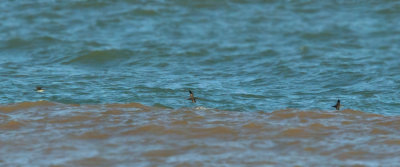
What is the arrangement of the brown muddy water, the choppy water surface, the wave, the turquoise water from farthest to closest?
the wave → the turquoise water → the choppy water surface → the brown muddy water

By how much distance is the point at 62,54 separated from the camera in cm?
1302

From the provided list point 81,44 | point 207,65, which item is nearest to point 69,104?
point 207,65

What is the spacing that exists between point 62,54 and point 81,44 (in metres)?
0.86

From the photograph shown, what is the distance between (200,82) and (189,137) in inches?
142

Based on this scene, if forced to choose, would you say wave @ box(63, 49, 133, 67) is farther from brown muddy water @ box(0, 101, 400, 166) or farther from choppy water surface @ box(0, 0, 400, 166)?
brown muddy water @ box(0, 101, 400, 166)

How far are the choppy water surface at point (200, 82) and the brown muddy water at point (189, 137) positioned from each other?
0.02m

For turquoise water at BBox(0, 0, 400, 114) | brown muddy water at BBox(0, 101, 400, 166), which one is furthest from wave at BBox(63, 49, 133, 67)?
brown muddy water at BBox(0, 101, 400, 166)

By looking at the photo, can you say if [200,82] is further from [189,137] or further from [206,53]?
[189,137]

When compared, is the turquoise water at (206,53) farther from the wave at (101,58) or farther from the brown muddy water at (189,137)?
the brown muddy water at (189,137)

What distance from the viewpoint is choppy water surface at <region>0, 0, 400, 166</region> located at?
714 centimetres

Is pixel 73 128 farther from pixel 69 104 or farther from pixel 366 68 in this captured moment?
pixel 366 68

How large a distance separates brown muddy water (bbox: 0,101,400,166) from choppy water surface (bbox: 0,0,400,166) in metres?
0.02

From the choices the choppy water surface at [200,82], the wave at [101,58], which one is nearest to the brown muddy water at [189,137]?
the choppy water surface at [200,82]

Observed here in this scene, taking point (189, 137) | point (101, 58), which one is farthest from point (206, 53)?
point (189, 137)
